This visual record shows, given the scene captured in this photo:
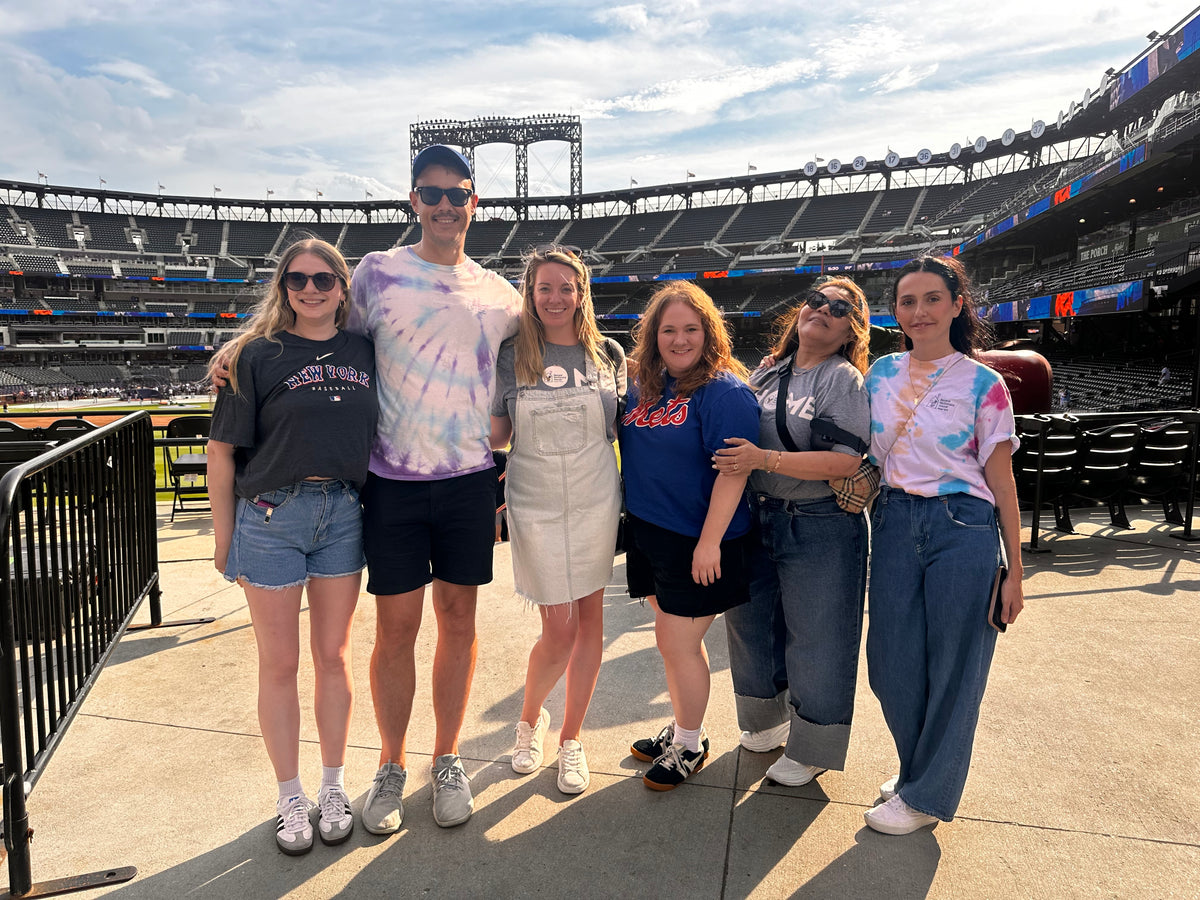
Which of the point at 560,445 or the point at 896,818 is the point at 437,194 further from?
the point at 896,818

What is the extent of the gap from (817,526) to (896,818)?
3.58 feet

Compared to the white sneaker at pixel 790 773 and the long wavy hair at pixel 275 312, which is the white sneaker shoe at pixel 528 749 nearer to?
the white sneaker at pixel 790 773

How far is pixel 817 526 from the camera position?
2.75 metres

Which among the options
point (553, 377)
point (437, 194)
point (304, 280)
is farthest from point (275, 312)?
point (553, 377)

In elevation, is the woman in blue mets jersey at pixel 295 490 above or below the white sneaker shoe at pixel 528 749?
above

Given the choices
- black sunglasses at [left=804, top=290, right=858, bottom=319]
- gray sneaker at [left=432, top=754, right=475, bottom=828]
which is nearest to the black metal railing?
gray sneaker at [left=432, top=754, right=475, bottom=828]

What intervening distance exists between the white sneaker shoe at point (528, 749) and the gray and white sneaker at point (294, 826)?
82 centimetres

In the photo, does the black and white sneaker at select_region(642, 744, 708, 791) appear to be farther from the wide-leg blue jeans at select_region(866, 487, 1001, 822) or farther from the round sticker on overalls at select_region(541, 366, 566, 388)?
the round sticker on overalls at select_region(541, 366, 566, 388)

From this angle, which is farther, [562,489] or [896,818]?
[562,489]

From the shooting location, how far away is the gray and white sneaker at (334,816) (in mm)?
2521

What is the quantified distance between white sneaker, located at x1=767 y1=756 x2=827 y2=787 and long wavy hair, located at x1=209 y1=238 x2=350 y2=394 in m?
2.54

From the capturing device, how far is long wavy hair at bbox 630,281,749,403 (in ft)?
8.93

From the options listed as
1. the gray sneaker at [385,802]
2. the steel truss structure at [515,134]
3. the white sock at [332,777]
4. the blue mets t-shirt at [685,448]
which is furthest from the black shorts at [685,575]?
the steel truss structure at [515,134]

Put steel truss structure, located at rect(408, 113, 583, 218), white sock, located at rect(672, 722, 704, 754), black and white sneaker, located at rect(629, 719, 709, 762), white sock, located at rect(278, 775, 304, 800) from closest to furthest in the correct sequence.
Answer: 1. white sock, located at rect(278, 775, 304, 800)
2. white sock, located at rect(672, 722, 704, 754)
3. black and white sneaker, located at rect(629, 719, 709, 762)
4. steel truss structure, located at rect(408, 113, 583, 218)
